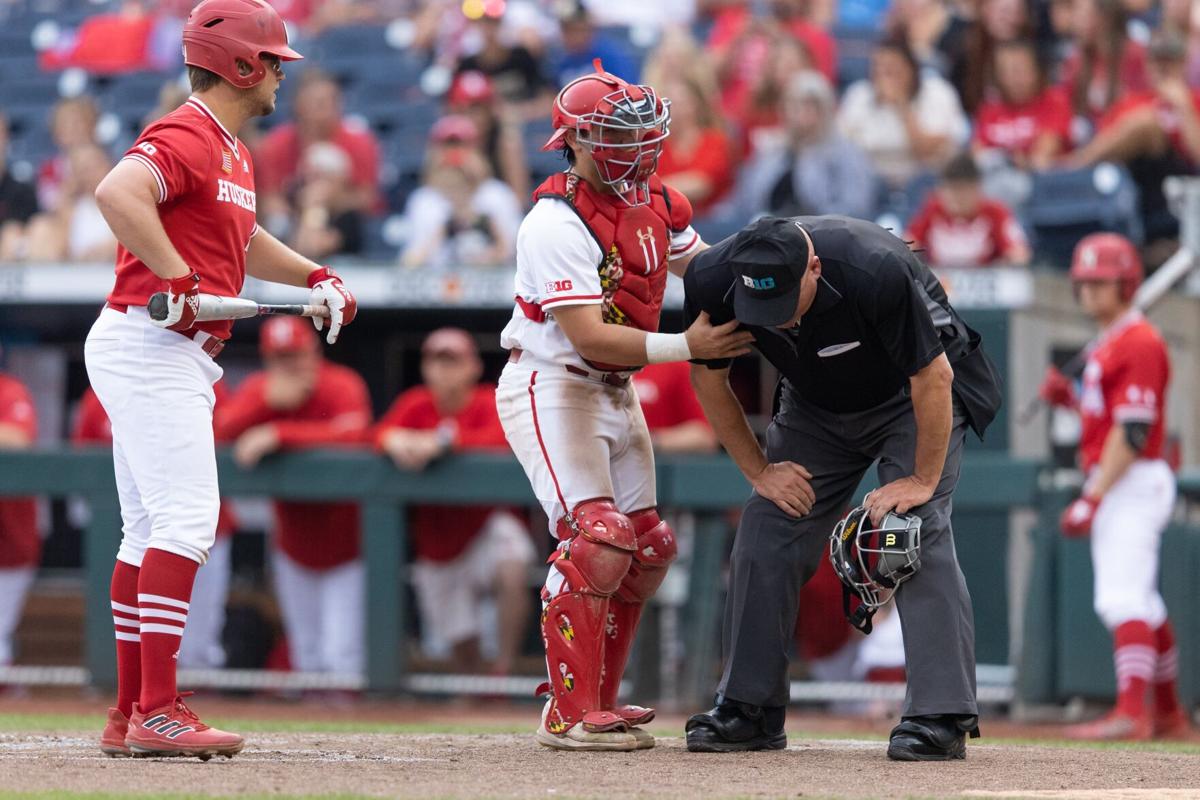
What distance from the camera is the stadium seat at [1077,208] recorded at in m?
9.27

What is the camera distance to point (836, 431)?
4.98 metres

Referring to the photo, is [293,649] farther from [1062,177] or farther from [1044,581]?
[1062,177]

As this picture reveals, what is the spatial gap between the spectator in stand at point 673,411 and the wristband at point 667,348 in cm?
349

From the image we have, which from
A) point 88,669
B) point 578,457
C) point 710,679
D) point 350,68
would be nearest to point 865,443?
point 578,457

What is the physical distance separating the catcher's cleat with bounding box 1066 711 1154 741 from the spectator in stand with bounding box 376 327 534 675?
2742 mm

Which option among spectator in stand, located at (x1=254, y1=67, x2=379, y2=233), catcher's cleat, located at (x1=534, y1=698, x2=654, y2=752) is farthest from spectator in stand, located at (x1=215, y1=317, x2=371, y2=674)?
catcher's cleat, located at (x1=534, y1=698, x2=654, y2=752)

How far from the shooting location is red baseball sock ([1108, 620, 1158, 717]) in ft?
23.5

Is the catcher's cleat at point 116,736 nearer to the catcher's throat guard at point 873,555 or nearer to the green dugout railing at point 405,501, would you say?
the catcher's throat guard at point 873,555

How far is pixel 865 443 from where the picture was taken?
497 centimetres

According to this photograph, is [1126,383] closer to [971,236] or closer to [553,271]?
[971,236]

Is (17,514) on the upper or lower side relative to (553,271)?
lower

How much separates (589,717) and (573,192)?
4.73 feet

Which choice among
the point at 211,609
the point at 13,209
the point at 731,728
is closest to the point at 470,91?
the point at 13,209

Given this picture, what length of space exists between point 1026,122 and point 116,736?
6.98m
